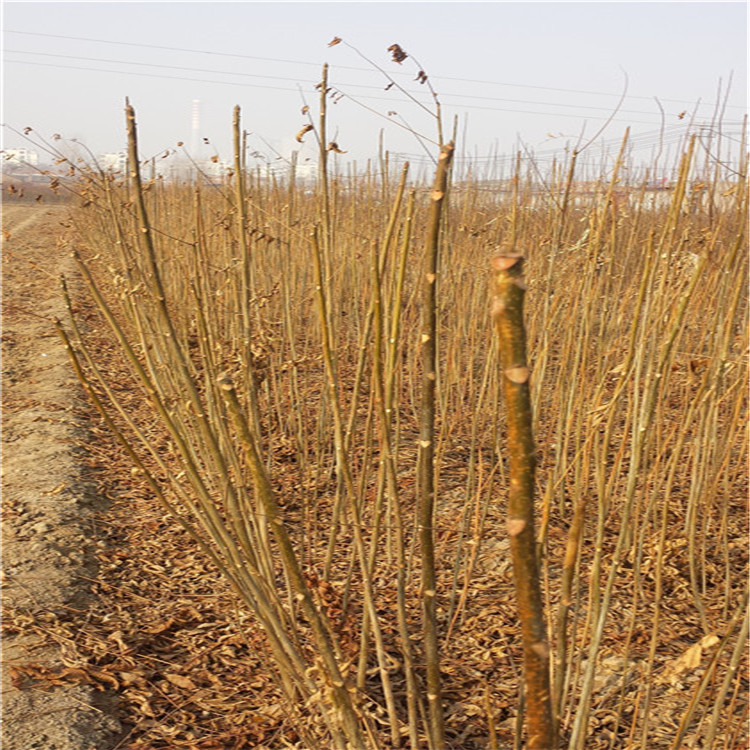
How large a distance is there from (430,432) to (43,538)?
1647 millimetres

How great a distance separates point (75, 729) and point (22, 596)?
54 cm

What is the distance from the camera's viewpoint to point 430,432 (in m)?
0.94

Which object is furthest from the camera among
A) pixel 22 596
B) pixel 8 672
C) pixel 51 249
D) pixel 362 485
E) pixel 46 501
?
pixel 51 249

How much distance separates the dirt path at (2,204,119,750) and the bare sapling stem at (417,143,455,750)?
61cm

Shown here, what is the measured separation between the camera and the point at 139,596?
1.96 meters

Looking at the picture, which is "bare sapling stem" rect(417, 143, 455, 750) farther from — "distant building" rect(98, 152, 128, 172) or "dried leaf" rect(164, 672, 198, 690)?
"distant building" rect(98, 152, 128, 172)

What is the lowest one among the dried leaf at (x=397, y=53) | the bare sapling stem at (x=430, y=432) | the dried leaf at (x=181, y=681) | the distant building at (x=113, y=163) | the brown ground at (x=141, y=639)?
the dried leaf at (x=181, y=681)

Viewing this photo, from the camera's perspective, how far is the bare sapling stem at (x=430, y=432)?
2.80ft

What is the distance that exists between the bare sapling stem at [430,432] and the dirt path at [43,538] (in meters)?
0.61

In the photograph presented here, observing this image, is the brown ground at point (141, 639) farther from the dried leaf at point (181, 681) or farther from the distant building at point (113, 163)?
the distant building at point (113, 163)

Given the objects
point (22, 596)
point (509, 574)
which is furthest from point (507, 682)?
point (22, 596)

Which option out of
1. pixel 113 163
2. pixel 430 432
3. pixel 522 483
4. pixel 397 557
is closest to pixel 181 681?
pixel 397 557

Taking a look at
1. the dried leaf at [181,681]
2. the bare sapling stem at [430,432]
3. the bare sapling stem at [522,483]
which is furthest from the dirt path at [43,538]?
the bare sapling stem at [522,483]

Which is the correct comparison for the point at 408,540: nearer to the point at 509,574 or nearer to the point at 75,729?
the point at 509,574
